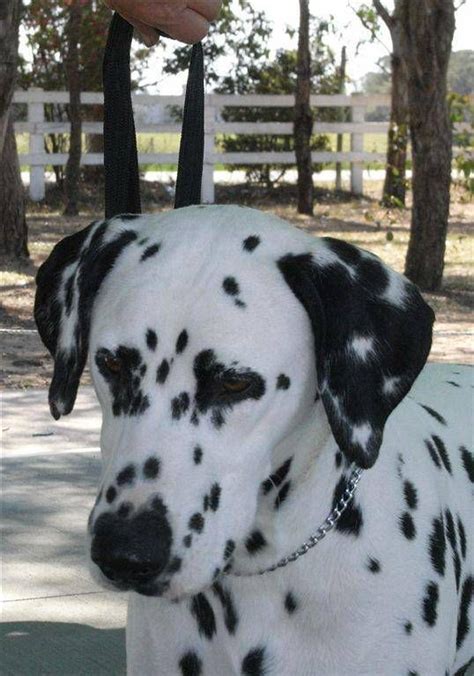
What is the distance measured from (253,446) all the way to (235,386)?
0.41ft

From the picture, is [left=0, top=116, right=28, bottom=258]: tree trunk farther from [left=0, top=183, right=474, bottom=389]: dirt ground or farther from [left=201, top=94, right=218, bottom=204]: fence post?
[left=201, top=94, right=218, bottom=204]: fence post

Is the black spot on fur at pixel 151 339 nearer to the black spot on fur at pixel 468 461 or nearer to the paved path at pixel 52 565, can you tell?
the black spot on fur at pixel 468 461

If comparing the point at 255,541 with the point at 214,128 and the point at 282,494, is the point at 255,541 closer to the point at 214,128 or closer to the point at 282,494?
the point at 282,494

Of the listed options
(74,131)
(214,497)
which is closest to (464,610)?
(214,497)

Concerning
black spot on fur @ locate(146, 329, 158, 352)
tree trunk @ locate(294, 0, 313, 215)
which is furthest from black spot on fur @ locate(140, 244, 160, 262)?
tree trunk @ locate(294, 0, 313, 215)

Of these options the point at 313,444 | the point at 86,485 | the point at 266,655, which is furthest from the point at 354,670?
the point at 86,485

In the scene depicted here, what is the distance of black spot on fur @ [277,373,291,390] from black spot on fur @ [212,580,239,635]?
52 cm

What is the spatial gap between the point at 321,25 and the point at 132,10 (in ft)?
80.4

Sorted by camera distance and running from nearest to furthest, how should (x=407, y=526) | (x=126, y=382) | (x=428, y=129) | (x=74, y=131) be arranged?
1. (x=126, y=382)
2. (x=407, y=526)
3. (x=428, y=129)
4. (x=74, y=131)

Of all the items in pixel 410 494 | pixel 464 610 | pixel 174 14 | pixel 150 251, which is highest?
pixel 174 14

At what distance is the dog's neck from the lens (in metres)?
2.84

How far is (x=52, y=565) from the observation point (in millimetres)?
4695

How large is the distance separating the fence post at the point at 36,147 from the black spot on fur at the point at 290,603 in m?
20.1

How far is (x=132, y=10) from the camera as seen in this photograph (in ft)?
12.1
